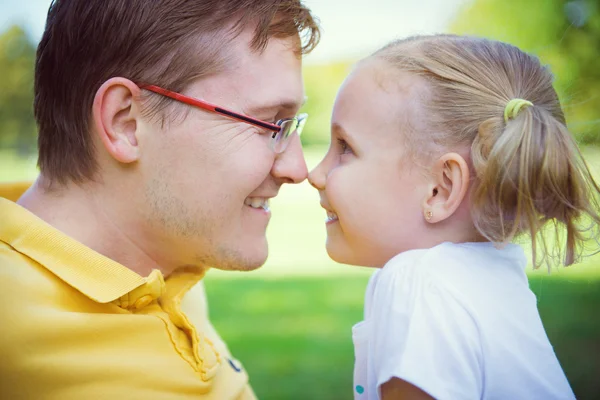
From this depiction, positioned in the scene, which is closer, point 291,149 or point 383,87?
point 383,87

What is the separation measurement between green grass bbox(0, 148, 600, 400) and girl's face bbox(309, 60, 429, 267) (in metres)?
0.78

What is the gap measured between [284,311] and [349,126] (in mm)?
4684

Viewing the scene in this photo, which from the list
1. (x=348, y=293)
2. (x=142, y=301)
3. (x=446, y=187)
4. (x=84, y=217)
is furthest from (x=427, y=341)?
(x=348, y=293)

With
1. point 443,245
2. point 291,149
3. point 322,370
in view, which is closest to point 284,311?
point 322,370

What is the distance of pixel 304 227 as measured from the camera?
13.5 metres

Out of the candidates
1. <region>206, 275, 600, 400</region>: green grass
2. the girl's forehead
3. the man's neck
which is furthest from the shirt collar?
<region>206, 275, 600, 400</region>: green grass

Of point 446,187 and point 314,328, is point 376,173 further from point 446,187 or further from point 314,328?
point 314,328

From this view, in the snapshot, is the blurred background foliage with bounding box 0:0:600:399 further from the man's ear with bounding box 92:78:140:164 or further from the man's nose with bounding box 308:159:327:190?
the man's ear with bounding box 92:78:140:164

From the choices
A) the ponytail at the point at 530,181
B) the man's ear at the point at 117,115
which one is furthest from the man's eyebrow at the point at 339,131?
the man's ear at the point at 117,115

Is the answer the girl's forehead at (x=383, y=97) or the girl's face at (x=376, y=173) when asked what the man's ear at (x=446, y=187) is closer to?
the girl's face at (x=376, y=173)

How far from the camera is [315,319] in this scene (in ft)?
21.3

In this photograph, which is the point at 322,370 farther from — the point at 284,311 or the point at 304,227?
the point at 304,227

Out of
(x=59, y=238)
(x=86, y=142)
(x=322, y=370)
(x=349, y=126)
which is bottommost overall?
(x=322, y=370)

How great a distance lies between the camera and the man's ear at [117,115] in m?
2.27
